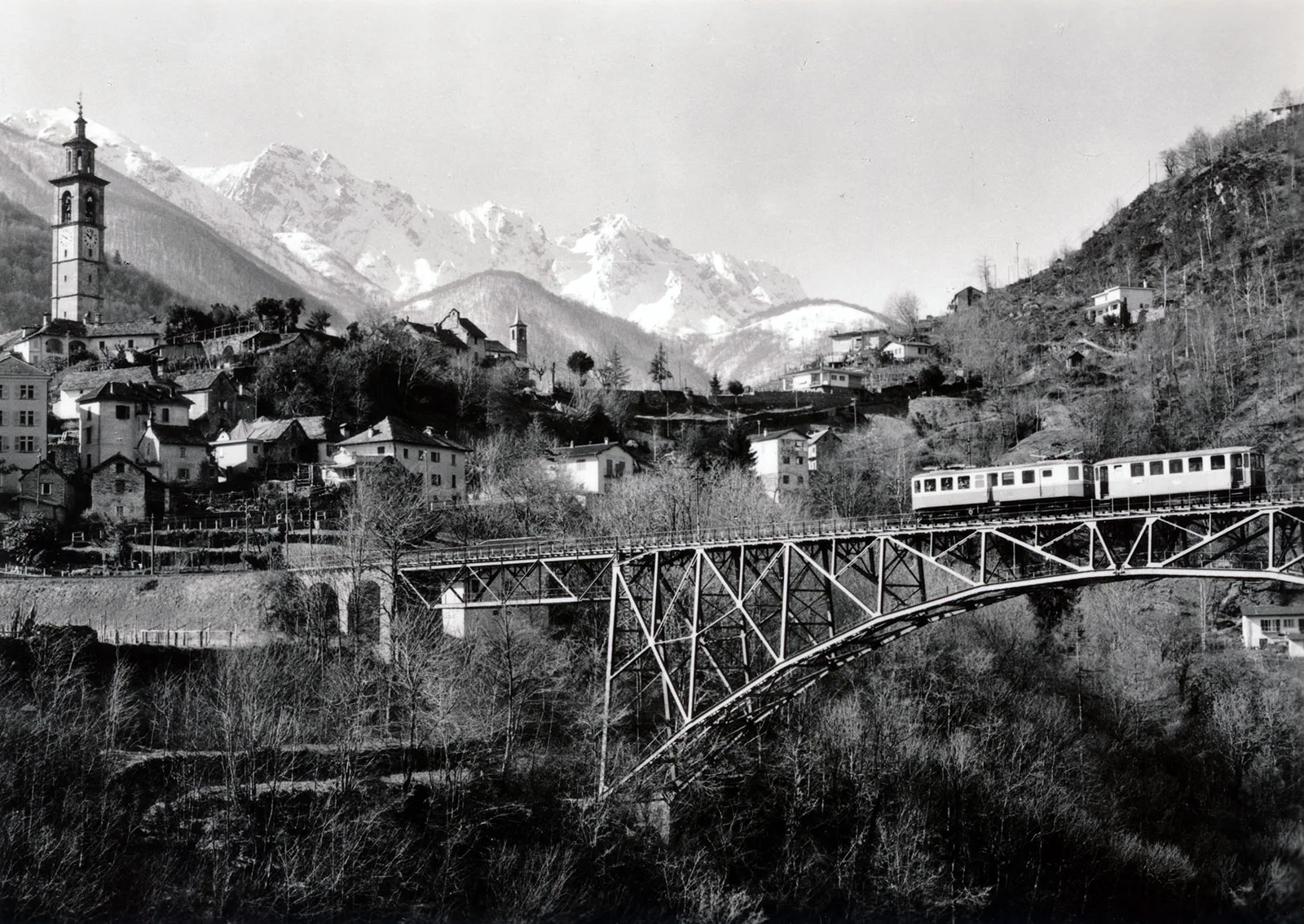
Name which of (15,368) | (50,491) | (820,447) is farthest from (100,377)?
(820,447)

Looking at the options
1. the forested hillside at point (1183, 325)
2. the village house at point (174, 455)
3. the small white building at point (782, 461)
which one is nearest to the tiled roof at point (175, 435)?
the village house at point (174, 455)

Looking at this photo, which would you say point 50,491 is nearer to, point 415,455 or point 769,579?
point 415,455

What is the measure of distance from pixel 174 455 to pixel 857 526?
39.7 meters

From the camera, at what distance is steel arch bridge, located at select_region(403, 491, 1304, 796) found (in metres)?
26.9

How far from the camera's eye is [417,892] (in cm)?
3088

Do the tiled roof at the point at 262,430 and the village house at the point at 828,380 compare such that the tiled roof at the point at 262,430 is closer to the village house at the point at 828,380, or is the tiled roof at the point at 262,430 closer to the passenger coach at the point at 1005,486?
the passenger coach at the point at 1005,486

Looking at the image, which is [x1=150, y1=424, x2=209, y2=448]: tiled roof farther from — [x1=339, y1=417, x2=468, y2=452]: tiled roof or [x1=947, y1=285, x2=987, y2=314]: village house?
[x1=947, y1=285, x2=987, y2=314]: village house

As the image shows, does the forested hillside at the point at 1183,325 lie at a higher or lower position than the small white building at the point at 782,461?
higher

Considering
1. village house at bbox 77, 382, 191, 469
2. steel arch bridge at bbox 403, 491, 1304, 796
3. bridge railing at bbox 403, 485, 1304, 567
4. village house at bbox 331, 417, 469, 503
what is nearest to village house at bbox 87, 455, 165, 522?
village house at bbox 77, 382, 191, 469

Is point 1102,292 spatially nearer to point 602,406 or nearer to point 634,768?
point 602,406

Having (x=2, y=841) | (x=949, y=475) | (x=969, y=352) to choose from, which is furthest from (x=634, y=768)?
(x=969, y=352)

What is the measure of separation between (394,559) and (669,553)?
11962 millimetres

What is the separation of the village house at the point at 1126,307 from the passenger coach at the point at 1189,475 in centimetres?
7174

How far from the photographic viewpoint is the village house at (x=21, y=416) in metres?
57.2
